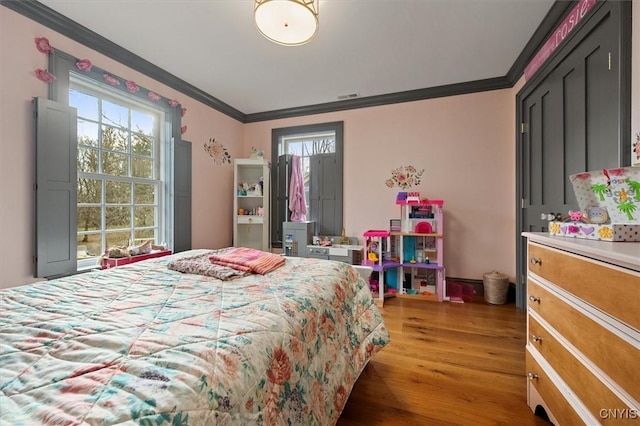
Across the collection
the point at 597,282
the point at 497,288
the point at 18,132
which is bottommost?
the point at 497,288

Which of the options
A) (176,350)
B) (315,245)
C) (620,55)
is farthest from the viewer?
→ (315,245)

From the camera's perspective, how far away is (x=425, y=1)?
1879 millimetres

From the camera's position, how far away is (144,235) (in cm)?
289

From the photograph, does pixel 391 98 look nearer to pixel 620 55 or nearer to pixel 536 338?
pixel 620 55

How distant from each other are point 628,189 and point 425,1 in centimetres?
171

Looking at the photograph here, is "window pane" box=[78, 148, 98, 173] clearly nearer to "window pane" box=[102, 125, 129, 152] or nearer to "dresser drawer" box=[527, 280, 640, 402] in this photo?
"window pane" box=[102, 125, 129, 152]

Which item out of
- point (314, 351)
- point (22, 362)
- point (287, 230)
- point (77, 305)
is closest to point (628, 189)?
point (314, 351)

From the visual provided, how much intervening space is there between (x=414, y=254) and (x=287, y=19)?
2.63 m

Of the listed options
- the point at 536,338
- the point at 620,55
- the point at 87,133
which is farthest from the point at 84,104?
the point at 620,55

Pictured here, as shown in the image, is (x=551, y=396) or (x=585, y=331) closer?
(x=585, y=331)

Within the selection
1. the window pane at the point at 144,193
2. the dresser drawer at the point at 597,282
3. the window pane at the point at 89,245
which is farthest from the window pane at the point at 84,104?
the dresser drawer at the point at 597,282

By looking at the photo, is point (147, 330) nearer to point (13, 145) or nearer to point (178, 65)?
point (13, 145)

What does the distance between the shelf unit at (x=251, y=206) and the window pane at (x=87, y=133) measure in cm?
154

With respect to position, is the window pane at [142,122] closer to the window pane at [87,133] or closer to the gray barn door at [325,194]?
the window pane at [87,133]
